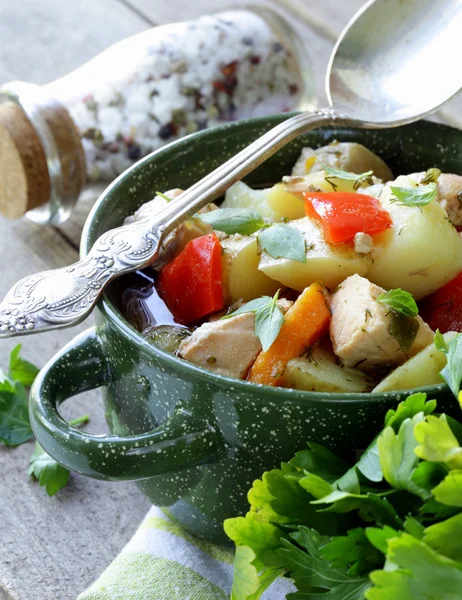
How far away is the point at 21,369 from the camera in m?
1.53

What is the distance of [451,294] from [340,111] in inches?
18.5

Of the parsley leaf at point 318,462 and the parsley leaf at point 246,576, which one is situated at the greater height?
the parsley leaf at point 318,462

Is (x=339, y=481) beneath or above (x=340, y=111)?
beneath

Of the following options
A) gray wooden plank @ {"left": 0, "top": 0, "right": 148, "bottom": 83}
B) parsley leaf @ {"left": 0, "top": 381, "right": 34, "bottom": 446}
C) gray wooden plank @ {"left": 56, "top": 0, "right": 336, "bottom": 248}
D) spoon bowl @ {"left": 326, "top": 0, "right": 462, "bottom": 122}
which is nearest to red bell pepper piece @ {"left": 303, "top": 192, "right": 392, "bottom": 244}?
spoon bowl @ {"left": 326, "top": 0, "right": 462, "bottom": 122}

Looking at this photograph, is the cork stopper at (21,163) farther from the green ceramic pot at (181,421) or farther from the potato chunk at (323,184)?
the potato chunk at (323,184)

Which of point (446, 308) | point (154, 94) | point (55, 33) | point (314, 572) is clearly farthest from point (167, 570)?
point (55, 33)

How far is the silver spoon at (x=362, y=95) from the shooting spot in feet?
3.84

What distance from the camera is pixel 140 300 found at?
1281 millimetres

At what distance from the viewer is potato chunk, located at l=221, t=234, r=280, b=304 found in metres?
1.23

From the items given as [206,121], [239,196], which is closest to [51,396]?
[239,196]

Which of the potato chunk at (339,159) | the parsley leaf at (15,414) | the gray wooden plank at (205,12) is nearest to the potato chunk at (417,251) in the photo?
the potato chunk at (339,159)

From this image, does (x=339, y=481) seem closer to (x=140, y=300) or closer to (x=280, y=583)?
(x=280, y=583)

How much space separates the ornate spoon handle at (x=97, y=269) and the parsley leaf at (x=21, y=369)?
412mm

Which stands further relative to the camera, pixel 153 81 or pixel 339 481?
pixel 153 81
